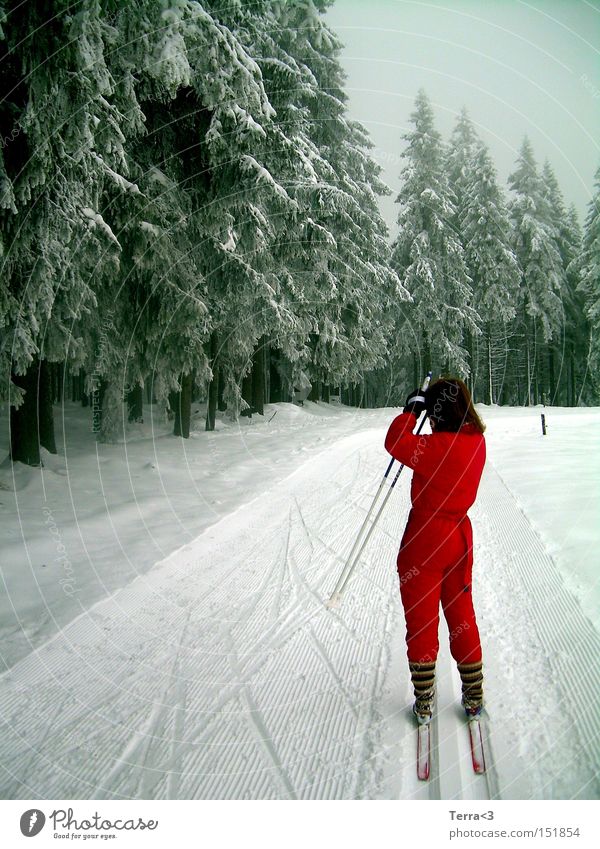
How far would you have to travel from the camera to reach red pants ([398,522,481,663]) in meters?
2.65

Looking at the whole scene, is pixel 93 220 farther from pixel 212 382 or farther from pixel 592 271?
pixel 592 271

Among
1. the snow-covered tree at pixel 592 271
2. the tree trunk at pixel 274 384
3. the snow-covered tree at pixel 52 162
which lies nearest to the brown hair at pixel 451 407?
the snow-covered tree at pixel 52 162

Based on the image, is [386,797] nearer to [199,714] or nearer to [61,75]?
[199,714]

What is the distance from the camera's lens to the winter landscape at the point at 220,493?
257 centimetres

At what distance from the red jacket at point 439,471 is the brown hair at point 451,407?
6 cm

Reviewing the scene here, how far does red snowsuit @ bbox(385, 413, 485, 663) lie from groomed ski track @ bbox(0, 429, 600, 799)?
1.59 ft

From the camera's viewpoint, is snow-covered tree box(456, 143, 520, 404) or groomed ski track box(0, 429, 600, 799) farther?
snow-covered tree box(456, 143, 520, 404)

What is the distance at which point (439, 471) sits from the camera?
266cm

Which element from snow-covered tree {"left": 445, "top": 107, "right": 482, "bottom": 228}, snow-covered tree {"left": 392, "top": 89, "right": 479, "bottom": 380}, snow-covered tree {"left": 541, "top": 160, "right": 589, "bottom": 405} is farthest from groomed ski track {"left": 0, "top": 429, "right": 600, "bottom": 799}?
snow-covered tree {"left": 541, "top": 160, "right": 589, "bottom": 405}

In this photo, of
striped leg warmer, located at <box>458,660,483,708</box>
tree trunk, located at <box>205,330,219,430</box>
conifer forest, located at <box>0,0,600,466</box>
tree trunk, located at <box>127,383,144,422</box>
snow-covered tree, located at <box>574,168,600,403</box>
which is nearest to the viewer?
striped leg warmer, located at <box>458,660,483,708</box>

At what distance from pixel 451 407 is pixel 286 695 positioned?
210 cm

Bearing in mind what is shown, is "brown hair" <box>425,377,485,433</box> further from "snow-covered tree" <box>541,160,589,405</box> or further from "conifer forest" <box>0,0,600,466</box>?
"snow-covered tree" <box>541,160,589,405</box>

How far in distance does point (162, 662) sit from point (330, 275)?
552 inches

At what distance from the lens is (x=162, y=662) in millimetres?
3438
